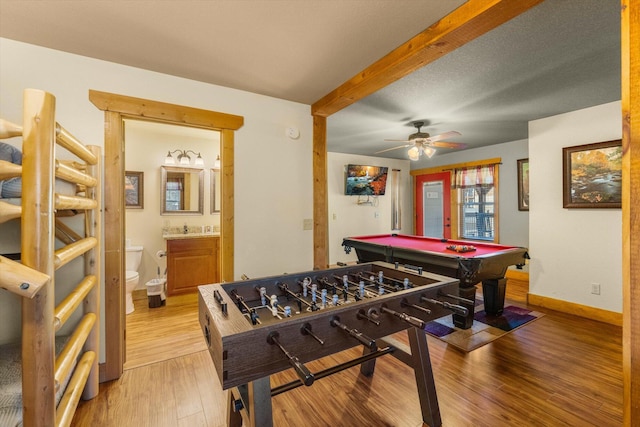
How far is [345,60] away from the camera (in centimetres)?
214

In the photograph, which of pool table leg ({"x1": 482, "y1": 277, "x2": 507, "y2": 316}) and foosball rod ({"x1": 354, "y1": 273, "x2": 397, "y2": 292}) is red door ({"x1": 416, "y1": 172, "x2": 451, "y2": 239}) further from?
foosball rod ({"x1": 354, "y1": 273, "x2": 397, "y2": 292})

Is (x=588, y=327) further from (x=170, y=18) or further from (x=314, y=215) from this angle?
(x=170, y=18)

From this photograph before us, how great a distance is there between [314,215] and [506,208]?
12.9 feet

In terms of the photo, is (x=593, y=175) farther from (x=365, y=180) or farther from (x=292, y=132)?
(x=365, y=180)

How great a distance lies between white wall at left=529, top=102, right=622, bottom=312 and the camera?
2.99 m

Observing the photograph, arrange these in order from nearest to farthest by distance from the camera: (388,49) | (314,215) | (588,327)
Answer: (388,49) → (588,327) → (314,215)

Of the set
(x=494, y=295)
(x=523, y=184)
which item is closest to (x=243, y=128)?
(x=494, y=295)

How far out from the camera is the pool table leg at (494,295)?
10.1 feet

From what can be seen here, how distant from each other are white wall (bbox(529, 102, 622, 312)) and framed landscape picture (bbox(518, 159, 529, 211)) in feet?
4.25

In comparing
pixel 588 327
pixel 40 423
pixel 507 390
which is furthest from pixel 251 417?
pixel 588 327

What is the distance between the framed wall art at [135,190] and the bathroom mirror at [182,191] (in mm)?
255

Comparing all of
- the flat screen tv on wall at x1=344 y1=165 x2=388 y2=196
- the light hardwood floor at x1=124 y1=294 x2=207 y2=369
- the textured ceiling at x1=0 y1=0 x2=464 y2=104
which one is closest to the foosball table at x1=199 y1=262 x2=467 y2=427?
the light hardwood floor at x1=124 y1=294 x2=207 y2=369

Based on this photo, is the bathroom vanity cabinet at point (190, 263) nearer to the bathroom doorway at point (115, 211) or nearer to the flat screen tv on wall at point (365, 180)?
the bathroom doorway at point (115, 211)

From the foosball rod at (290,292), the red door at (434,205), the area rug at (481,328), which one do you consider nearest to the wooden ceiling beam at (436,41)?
the foosball rod at (290,292)
